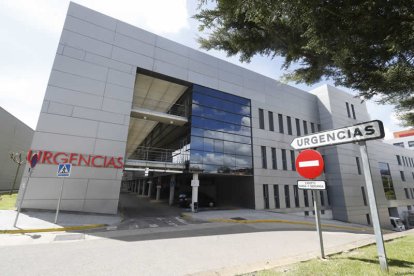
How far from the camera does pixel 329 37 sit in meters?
3.92

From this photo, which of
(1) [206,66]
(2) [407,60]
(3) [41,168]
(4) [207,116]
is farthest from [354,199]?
(3) [41,168]

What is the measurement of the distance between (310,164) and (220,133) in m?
15.4

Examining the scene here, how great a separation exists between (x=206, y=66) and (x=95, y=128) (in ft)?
40.0

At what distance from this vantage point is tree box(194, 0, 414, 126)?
3605mm

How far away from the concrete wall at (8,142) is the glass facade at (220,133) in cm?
3400

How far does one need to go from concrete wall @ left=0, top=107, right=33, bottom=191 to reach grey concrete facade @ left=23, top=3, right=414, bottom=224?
28.8 metres

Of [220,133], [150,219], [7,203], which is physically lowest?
[150,219]

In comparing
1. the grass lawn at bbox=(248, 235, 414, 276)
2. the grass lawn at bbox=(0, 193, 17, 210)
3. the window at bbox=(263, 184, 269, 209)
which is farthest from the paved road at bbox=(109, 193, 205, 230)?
the window at bbox=(263, 184, 269, 209)

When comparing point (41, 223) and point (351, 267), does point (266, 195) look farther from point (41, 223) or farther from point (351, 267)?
point (41, 223)

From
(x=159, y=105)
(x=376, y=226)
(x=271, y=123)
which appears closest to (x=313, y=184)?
(x=376, y=226)

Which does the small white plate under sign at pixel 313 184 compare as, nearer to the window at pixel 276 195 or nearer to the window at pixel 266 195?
the window at pixel 266 195

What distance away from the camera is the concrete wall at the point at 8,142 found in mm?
31875

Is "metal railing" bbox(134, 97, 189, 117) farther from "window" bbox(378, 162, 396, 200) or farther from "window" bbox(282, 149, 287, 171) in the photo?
"window" bbox(378, 162, 396, 200)

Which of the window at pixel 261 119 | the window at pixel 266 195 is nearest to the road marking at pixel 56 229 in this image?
the window at pixel 266 195
